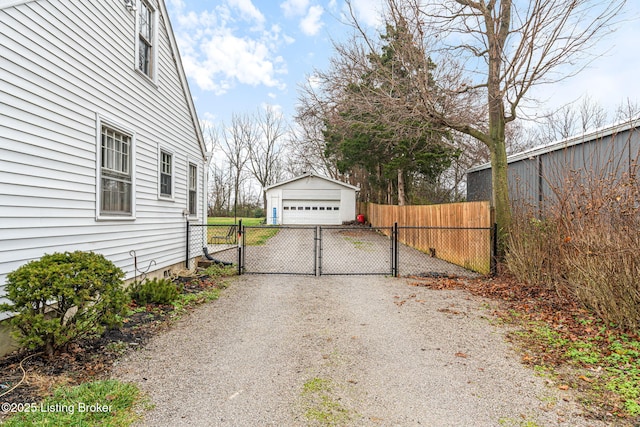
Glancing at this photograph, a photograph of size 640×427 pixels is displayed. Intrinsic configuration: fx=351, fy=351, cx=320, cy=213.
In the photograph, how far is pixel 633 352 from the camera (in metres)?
3.66

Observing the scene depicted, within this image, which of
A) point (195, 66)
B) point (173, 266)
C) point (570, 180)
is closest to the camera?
point (570, 180)

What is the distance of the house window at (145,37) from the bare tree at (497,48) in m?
4.57

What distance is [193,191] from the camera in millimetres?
9359

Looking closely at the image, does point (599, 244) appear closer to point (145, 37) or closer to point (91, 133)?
point (91, 133)

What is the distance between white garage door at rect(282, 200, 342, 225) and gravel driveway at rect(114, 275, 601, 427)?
16.8m

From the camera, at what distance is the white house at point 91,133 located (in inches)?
147

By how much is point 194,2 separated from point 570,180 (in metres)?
10.4

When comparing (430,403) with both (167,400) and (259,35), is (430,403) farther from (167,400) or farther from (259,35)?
(259,35)

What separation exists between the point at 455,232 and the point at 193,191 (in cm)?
729

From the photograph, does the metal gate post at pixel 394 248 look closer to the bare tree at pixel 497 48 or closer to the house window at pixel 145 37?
the bare tree at pixel 497 48

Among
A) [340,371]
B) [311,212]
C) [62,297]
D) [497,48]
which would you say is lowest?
[340,371]

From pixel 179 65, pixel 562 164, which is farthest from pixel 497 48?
pixel 179 65

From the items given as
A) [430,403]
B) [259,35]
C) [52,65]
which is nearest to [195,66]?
[259,35]

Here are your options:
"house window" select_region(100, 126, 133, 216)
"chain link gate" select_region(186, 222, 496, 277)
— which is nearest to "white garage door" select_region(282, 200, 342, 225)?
→ "chain link gate" select_region(186, 222, 496, 277)
